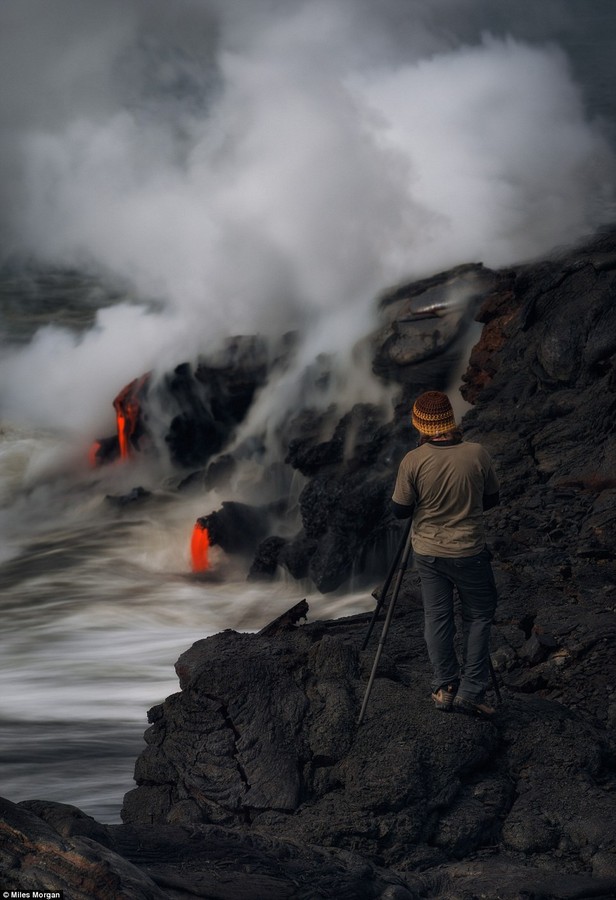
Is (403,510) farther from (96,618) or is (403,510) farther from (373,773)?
(96,618)

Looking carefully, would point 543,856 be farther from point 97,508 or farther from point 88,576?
point 97,508

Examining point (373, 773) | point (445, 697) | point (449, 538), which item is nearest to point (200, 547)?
point (445, 697)

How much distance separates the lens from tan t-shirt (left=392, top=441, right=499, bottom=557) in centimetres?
653

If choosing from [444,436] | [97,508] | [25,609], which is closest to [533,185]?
[97,508]

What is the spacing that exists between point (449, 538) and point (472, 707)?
95 centimetres

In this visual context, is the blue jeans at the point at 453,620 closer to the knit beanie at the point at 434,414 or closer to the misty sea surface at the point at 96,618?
the knit beanie at the point at 434,414

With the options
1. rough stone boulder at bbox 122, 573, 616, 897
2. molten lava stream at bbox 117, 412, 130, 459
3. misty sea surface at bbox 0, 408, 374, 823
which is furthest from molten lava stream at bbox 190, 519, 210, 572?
rough stone boulder at bbox 122, 573, 616, 897

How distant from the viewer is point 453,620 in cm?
663

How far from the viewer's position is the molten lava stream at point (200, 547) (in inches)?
712

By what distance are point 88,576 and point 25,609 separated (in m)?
1.87

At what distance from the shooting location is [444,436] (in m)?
6.59

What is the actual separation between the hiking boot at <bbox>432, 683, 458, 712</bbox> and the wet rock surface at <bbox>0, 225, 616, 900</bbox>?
57 mm

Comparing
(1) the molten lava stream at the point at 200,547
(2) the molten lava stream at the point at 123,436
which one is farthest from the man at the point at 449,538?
(2) the molten lava stream at the point at 123,436

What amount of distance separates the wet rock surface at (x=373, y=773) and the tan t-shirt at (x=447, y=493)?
0.95 metres
